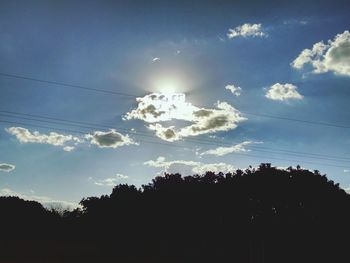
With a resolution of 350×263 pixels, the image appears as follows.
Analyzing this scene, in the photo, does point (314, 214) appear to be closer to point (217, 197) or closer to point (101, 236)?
point (217, 197)

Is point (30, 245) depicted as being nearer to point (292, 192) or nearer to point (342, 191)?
point (292, 192)

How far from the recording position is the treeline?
159 feet

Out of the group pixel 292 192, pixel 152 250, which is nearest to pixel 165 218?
pixel 152 250

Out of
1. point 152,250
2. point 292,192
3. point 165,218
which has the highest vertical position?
point 292,192

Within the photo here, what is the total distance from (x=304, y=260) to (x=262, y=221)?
1267 centimetres

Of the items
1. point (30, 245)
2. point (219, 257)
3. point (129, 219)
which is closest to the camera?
point (30, 245)

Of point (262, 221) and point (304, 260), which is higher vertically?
point (262, 221)

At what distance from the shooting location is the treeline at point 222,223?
4859cm

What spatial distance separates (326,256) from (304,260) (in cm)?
262

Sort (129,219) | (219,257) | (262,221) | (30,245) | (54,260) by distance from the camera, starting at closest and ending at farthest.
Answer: (54,260) < (30,245) < (219,257) < (262,221) < (129,219)

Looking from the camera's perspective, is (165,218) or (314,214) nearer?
(314,214)

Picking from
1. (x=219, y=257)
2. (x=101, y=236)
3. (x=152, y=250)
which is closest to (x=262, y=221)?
(x=219, y=257)

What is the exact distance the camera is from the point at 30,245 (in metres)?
44.8

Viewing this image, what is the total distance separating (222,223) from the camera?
59.1 metres
